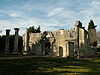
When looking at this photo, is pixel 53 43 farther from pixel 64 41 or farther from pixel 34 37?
pixel 34 37

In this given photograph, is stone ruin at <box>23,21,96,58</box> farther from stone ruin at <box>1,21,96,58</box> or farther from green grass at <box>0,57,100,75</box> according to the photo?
green grass at <box>0,57,100,75</box>

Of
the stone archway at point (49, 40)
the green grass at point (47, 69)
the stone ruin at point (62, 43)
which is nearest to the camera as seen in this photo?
the green grass at point (47, 69)

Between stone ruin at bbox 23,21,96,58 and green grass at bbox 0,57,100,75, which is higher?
stone ruin at bbox 23,21,96,58

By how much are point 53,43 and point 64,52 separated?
350 centimetres

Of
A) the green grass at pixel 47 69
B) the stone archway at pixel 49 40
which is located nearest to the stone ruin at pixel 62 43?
the stone archway at pixel 49 40

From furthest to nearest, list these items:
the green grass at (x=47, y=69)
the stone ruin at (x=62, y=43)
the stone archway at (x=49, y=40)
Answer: the stone archway at (x=49, y=40) < the stone ruin at (x=62, y=43) < the green grass at (x=47, y=69)

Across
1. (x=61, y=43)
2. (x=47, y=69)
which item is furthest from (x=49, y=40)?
(x=47, y=69)

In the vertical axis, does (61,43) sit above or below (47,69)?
above

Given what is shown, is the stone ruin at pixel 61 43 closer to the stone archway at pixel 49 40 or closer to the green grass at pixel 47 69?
the stone archway at pixel 49 40

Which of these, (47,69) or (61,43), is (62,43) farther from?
(47,69)

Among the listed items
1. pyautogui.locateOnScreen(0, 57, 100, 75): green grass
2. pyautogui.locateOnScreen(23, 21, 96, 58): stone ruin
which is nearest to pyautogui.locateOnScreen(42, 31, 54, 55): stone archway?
pyautogui.locateOnScreen(23, 21, 96, 58): stone ruin

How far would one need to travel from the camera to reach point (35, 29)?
61.4 metres

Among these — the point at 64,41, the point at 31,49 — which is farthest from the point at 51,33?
the point at 31,49

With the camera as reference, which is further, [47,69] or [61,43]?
[61,43]
